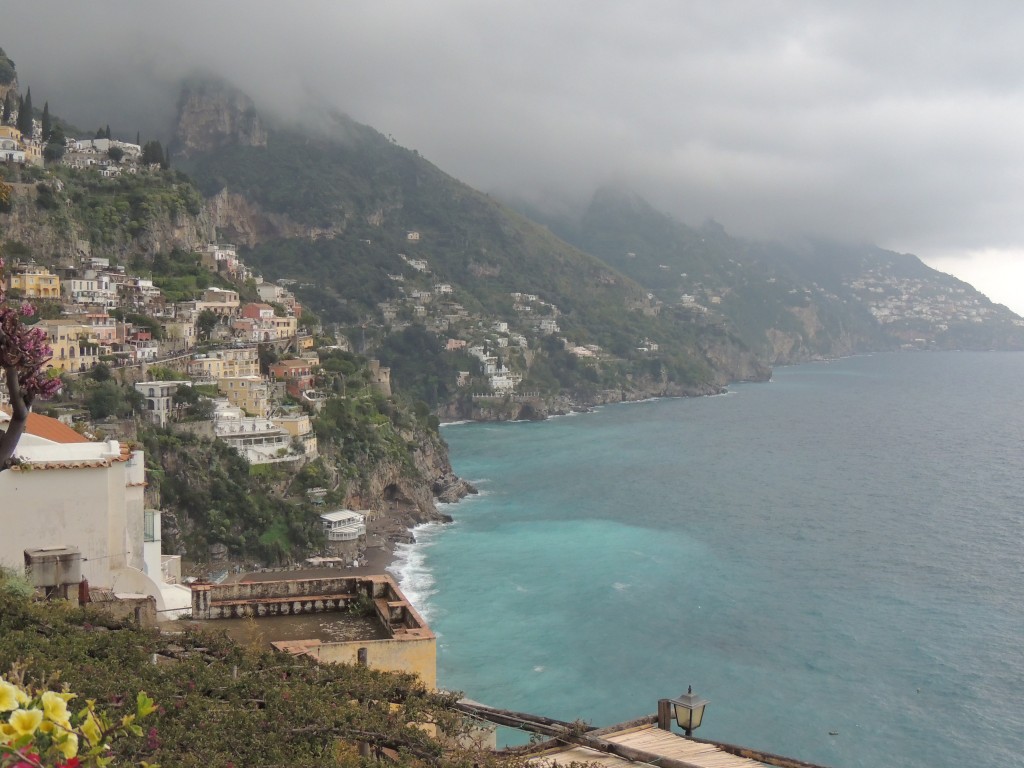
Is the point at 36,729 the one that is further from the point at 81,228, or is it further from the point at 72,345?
the point at 81,228

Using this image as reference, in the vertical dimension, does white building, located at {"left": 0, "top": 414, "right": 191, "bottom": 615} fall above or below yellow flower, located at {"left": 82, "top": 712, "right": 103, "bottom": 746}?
below

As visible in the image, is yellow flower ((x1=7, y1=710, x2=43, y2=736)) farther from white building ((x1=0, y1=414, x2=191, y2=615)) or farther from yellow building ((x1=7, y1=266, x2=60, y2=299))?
Result: yellow building ((x1=7, y1=266, x2=60, y2=299))

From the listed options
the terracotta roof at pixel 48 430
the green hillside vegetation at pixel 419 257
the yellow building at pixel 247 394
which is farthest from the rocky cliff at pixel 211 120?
the terracotta roof at pixel 48 430

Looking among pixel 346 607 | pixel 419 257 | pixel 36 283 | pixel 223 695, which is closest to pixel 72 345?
pixel 36 283

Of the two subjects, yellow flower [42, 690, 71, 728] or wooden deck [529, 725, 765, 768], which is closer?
yellow flower [42, 690, 71, 728]

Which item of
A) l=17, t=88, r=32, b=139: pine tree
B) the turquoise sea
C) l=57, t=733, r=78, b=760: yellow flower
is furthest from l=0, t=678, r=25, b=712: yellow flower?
l=17, t=88, r=32, b=139: pine tree

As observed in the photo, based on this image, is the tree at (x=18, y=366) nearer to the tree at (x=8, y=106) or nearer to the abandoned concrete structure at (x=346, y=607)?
the abandoned concrete structure at (x=346, y=607)

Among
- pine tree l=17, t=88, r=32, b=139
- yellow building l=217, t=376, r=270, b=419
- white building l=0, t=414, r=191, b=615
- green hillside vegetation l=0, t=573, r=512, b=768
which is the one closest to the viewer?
green hillside vegetation l=0, t=573, r=512, b=768
